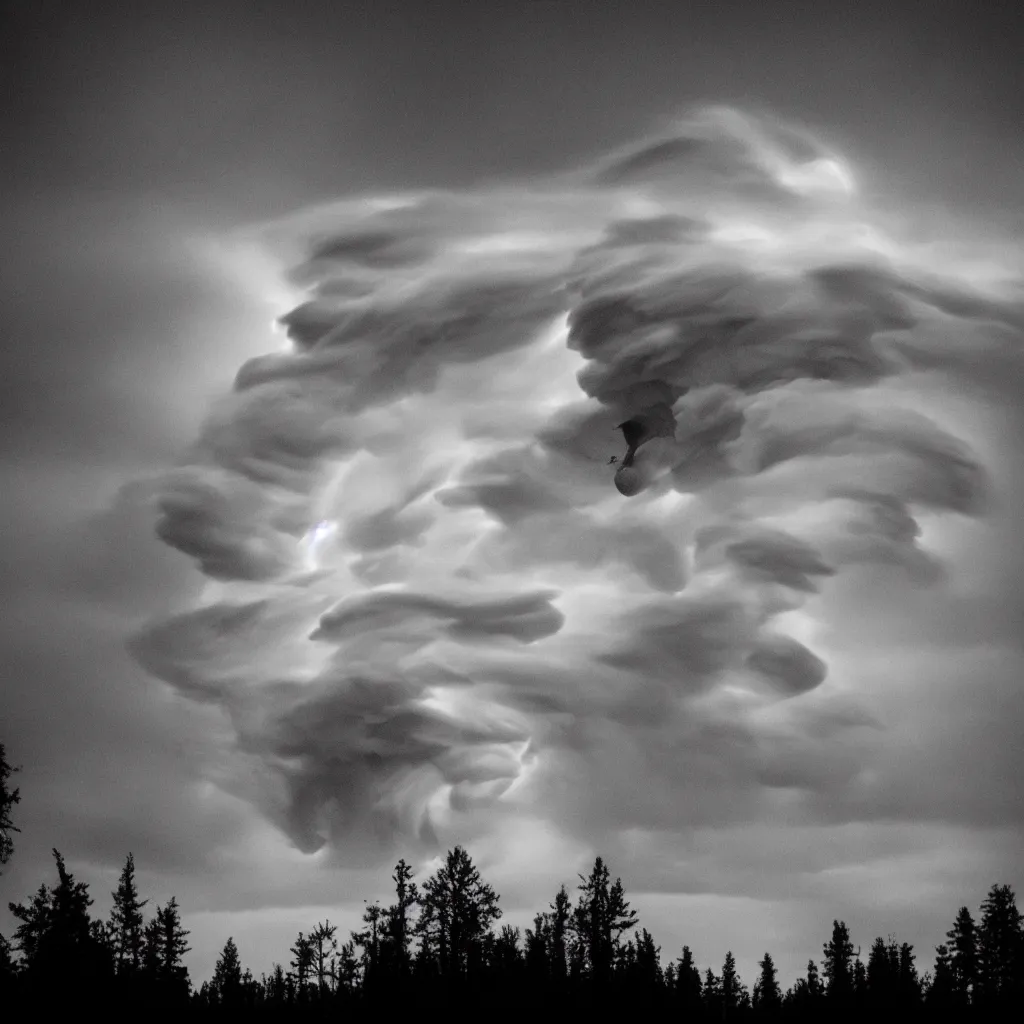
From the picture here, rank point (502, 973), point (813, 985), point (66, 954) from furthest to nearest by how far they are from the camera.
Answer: point (813, 985) < point (502, 973) < point (66, 954)

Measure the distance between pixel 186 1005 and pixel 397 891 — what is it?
95.2 feet

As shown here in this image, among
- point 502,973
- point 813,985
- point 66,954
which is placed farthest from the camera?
point 813,985

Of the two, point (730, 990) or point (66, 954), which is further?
point (730, 990)

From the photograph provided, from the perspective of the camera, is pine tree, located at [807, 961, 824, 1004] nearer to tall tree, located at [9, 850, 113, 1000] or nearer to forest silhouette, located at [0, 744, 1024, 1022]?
forest silhouette, located at [0, 744, 1024, 1022]

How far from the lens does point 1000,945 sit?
8706 cm

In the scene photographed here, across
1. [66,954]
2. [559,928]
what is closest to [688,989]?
[559,928]

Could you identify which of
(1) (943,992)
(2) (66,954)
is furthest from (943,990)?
(2) (66,954)

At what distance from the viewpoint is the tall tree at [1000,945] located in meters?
84.7

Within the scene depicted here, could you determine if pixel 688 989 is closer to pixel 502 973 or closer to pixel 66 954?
pixel 502 973

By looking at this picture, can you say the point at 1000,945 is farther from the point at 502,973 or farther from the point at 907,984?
the point at 502,973

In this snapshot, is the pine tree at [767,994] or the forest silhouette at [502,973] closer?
the forest silhouette at [502,973]

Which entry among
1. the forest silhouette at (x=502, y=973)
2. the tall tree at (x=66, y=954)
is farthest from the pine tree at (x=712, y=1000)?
the tall tree at (x=66, y=954)

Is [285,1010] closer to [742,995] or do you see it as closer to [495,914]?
[495,914]

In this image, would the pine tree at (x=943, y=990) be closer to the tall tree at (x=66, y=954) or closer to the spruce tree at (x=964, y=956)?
the spruce tree at (x=964, y=956)
